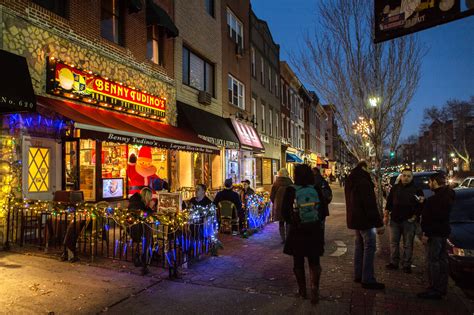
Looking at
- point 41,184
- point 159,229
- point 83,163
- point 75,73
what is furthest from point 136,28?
point 159,229

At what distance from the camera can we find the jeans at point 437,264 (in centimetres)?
493

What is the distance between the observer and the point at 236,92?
67.7 ft

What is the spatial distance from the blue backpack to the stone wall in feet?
22.3

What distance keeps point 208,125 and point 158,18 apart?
4805 millimetres

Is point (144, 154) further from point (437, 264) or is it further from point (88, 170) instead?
point (437, 264)

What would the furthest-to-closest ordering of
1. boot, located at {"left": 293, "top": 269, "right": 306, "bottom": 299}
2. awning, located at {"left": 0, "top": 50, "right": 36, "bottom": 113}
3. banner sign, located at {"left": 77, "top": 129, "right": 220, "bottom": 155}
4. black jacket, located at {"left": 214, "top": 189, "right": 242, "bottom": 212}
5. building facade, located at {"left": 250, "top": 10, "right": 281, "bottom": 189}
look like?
1. building facade, located at {"left": 250, "top": 10, "right": 281, "bottom": 189}
2. black jacket, located at {"left": 214, "top": 189, "right": 242, "bottom": 212}
3. banner sign, located at {"left": 77, "top": 129, "right": 220, "bottom": 155}
4. awning, located at {"left": 0, "top": 50, "right": 36, "bottom": 113}
5. boot, located at {"left": 293, "top": 269, "right": 306, "bottom": 299}

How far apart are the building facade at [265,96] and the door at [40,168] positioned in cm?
1478

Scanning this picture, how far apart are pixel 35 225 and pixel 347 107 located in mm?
8012

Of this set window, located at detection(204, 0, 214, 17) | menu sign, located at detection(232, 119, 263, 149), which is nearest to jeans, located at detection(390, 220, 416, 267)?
menu sign, located at detection(232, 119, 263, 149)

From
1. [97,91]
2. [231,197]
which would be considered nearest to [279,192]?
[231,197]

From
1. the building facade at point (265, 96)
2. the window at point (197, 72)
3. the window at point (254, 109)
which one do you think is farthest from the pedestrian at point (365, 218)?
the window at point (254, 109)

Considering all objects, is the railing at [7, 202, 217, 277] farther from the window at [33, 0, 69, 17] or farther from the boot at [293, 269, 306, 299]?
the window at [33, 0, 69, 17]

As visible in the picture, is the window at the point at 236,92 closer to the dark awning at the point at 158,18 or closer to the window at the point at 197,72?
the window at the point at 197,72

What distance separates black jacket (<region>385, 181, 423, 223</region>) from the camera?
636cm
